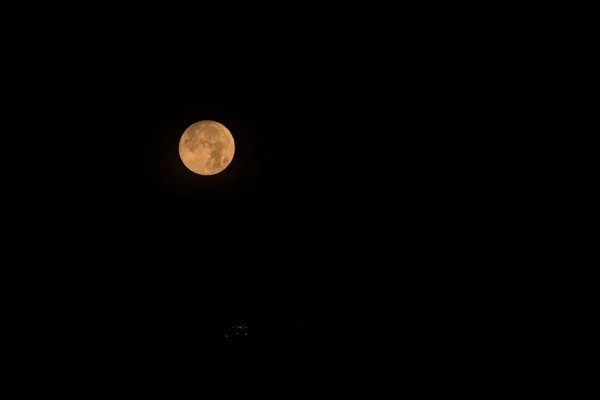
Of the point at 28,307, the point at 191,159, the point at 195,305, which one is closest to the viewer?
the point at 191,159

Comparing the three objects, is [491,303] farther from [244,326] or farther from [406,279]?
[244,326]

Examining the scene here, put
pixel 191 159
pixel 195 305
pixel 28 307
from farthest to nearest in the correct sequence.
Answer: pixel 195 305
pixel 28 307
pixel 191 159

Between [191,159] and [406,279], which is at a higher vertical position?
[191,159]

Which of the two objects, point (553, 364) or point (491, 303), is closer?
point (553, 364)

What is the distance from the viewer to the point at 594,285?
307 centimetres

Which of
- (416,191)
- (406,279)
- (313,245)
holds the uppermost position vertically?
(416,191)

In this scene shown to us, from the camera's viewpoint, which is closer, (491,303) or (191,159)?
(191,159)

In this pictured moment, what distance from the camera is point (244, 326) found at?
10.2ft

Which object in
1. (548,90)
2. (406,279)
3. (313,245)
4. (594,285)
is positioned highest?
(548,90)

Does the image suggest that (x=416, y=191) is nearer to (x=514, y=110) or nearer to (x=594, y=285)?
(x=514, y=110)

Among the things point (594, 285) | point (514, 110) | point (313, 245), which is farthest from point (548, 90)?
point (313, 245)

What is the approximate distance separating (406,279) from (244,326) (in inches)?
62.8

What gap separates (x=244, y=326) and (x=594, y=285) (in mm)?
3110

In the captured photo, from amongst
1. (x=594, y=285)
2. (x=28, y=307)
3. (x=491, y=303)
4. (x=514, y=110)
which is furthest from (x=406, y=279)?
(x=28, y=307)
